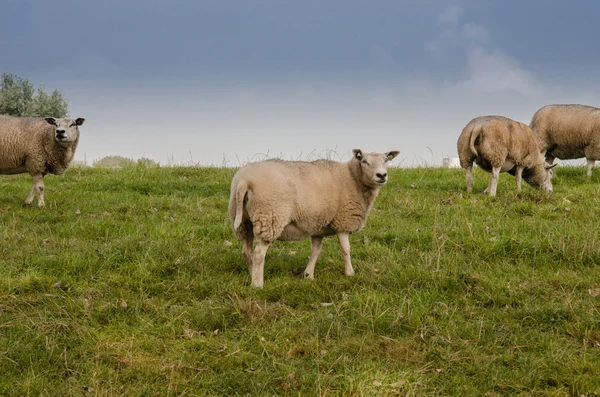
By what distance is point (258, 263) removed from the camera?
25.5 ft

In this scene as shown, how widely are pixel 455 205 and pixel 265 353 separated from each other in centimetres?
765

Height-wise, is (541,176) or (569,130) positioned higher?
(569,130)

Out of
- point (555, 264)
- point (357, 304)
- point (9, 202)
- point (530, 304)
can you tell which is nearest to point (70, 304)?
point (357, 304)

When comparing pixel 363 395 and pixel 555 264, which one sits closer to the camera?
pixel 363 395

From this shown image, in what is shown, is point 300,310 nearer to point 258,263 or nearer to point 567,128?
point 258,263

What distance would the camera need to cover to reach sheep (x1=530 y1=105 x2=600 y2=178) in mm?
18016

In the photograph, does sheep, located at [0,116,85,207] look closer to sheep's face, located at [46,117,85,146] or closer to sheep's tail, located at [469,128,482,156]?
sheep's face, located at [46,117,85,146]

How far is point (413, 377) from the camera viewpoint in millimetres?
5656

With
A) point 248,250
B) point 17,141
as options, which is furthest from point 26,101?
point 248,250

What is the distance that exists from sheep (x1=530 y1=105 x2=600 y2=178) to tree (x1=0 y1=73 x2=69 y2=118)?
28.1 metres

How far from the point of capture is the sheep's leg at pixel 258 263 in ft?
25.5

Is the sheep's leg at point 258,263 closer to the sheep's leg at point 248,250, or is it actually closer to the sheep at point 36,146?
the sheep's leg at point 248,250

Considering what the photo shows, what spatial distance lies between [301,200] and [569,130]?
13535 mm

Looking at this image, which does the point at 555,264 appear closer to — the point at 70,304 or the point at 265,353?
the point at 265,353
